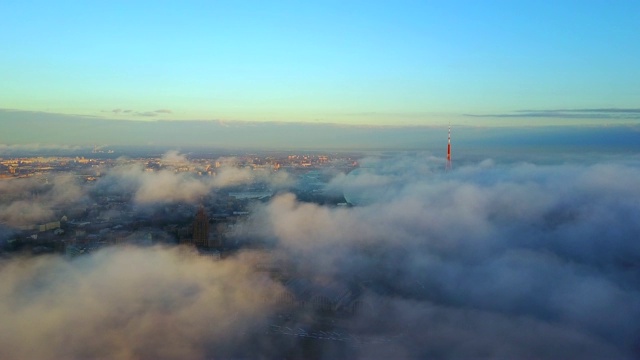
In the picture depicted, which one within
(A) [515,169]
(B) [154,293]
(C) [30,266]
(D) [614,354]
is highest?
(A) [515,169]

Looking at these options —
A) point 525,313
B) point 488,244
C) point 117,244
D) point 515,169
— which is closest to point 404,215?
point 488,244

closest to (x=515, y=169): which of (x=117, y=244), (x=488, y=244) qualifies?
(x=488, y=244)

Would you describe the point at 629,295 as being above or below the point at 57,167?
below

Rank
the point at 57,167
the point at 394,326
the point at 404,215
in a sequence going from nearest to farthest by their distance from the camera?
1. the point at 394,326
2. the point at 57,167
3. the point at 404,215

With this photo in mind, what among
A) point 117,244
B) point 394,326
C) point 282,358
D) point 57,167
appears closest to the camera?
point 282,358

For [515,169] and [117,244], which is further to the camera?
[515,169]

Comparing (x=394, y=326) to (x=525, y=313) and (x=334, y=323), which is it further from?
(x=525, y=313)
